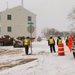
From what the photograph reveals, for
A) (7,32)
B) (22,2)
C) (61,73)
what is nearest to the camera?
(61,73)

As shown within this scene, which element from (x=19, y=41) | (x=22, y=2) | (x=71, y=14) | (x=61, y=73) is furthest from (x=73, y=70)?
(x=71, y=14)

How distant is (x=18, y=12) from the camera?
254 ft

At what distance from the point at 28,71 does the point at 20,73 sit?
44 cm

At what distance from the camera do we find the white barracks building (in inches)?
2970

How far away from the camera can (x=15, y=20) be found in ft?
252

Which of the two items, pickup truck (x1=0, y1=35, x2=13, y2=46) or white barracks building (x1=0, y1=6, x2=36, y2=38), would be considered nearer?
pickup truck (x1=0, y1=35, x2=13, y2=46)

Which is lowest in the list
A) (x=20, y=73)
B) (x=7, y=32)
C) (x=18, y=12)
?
(x=20, y=73)

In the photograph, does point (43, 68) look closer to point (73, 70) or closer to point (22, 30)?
point (73, 70)

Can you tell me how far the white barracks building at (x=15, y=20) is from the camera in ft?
247

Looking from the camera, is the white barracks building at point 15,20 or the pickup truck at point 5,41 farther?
the white barracks building at point 15,20

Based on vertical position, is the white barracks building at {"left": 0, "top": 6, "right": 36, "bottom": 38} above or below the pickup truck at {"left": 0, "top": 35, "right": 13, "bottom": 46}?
above

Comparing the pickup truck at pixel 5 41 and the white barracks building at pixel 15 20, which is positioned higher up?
the white barracks building at pixel 15 20

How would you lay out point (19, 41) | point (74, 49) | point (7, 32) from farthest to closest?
point (7, 32), point (19, 41), point (74, 49)

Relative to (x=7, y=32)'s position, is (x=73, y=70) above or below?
below
